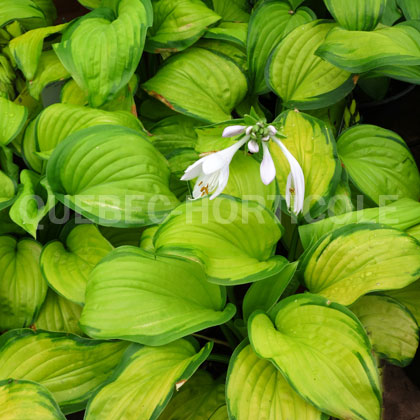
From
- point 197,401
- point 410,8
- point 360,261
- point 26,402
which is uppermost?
point 410,8

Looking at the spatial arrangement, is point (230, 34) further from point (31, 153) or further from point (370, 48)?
point (31, 153)

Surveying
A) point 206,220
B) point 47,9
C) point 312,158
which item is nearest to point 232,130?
point 206,220

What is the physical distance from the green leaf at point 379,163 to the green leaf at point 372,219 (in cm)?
12

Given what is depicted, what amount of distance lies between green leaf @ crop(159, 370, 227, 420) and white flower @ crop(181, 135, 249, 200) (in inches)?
16.5

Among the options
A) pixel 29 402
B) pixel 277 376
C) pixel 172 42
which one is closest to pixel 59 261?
pixel 29 402

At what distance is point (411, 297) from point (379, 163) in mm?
334

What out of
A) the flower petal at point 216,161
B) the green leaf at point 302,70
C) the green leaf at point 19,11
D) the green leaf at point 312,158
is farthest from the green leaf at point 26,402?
the green leaf at point 19,11

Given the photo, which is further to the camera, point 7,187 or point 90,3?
point 90,3

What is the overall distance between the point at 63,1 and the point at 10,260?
113 centimetres

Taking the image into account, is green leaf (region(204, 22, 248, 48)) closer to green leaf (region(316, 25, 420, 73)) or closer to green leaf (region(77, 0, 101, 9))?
green leaf (region(316, 25, 420, 73))

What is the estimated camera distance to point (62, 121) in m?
1.14

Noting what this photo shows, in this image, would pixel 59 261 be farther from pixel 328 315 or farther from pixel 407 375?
→ pixel 407 375

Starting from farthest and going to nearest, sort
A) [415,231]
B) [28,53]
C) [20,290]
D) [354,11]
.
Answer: [28,53], [354,11], [20,290], [415,231]

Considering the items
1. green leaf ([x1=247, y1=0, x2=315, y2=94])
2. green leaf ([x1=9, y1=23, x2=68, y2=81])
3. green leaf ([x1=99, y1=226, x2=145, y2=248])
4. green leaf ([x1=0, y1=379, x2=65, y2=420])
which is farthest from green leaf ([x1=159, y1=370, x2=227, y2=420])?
green leaf ([x1=9, y1=23, x2=68, y2=81])
